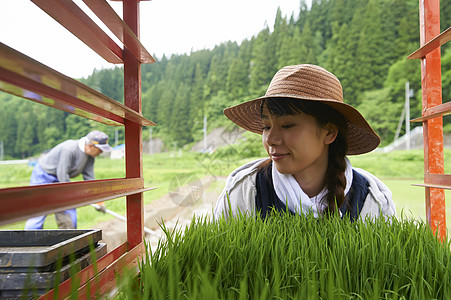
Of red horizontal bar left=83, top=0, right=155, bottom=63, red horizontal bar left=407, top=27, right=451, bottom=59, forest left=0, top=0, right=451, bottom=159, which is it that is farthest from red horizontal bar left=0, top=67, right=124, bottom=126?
forest left=0, top=0, right=451, bottom=159

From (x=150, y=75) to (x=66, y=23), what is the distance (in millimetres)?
14974

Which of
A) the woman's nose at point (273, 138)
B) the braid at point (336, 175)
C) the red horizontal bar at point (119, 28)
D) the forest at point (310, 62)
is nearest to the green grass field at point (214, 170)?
the forest at point (310, 62)

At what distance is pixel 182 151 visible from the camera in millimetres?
14156

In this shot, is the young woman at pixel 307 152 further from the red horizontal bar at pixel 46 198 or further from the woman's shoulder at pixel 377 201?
the red horizontal bar at pixel 46 198

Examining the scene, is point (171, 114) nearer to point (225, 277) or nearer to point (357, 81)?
point (357, 81)

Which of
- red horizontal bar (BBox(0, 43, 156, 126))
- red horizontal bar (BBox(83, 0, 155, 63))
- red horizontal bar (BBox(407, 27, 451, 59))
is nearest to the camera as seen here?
red horizontal bar (BBox(0, 43, 156, 126))

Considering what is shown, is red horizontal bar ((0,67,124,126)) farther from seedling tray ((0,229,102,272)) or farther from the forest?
the forest

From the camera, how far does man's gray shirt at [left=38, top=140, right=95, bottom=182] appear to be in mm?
3521

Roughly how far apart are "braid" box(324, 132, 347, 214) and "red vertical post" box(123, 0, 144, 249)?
2.71 ft

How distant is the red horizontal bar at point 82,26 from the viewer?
71cm

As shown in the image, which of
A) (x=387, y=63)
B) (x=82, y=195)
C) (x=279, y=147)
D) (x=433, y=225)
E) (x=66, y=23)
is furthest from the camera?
(x=387, y=63)

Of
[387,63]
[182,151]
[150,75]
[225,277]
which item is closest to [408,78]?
[387,63]

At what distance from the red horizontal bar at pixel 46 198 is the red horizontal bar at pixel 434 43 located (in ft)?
3.89

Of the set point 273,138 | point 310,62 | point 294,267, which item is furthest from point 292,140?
point 310,62
